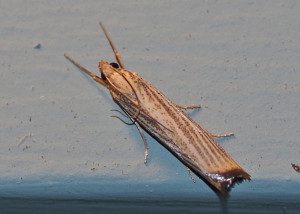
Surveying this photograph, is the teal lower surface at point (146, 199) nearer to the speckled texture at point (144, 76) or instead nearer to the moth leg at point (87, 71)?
the speckled texture at point (144, 76)

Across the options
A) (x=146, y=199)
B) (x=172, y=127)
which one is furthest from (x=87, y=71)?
(x=146, y=199)

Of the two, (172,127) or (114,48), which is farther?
(114,48)

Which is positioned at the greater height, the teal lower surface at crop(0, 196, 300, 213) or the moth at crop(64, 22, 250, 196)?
the moth at crop(64, 22, 250, 196)

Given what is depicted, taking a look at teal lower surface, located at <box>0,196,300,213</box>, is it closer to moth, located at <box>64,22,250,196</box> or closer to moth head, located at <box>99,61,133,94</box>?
moth, located at <box>64,22,250,196</box>

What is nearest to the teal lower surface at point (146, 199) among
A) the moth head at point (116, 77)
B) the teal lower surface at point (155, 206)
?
the teal lower surface at point (155, 206)

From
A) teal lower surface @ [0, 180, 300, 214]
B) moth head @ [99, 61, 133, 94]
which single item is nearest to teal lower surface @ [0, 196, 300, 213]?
teal lower surface @ [0, 180, 300, 214]

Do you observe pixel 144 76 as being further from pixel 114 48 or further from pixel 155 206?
pixel 155 206
